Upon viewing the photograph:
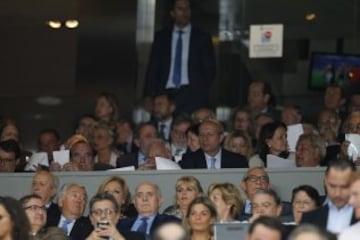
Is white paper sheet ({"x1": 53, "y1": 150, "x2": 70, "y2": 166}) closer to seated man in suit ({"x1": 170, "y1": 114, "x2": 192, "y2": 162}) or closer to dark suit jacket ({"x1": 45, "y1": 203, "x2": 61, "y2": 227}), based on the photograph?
seated man in suit ({"x1": 170, "y1": 114, "x2": 192, "y2": 162})

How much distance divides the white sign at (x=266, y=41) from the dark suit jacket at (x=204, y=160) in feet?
16.0

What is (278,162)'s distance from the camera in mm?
14570

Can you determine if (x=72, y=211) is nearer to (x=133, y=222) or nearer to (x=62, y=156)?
(x=133, y=222)

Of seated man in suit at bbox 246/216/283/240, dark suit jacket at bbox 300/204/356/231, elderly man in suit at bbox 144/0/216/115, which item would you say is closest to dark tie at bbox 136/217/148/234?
dark suit jacket at bbox 300/204/356/231

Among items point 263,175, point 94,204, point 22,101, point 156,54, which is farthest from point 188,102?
point 94,204

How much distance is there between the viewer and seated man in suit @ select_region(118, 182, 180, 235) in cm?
1216

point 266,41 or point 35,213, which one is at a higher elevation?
point 266,41

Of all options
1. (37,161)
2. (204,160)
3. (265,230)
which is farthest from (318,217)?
(37,161)

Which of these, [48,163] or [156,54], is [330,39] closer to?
[156,54]

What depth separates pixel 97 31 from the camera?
2016 cm

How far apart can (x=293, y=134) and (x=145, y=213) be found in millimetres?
3499

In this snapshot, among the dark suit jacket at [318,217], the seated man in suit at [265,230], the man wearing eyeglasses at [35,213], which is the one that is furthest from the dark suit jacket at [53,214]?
the seated man in suit at [265,230]

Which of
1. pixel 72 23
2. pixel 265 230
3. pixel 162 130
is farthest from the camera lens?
pixel 72 23

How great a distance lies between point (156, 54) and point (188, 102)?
31.2 inches
